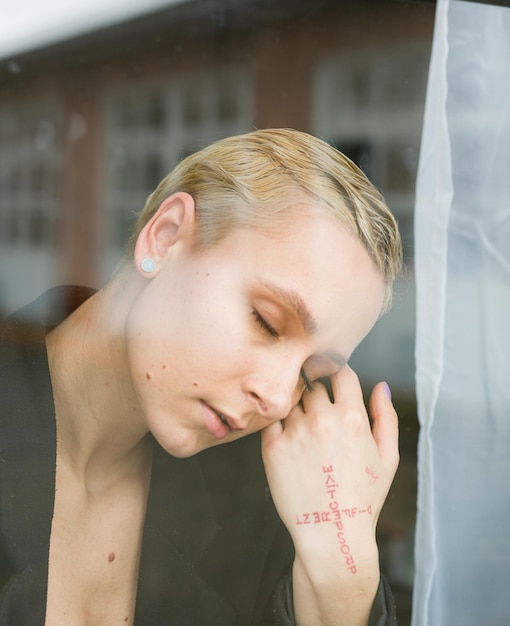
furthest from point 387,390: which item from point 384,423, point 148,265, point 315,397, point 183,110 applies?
point 183,110

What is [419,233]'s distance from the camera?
5.58 feet

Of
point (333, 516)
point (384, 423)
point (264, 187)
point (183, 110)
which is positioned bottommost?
point (333, 516)

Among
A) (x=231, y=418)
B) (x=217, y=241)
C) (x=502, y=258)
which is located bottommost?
(x=231, y=418)

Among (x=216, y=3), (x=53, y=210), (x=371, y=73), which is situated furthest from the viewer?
(x=371, y=73)

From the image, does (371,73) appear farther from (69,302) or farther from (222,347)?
(69,302)

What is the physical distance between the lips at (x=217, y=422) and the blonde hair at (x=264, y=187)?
11.7 inches

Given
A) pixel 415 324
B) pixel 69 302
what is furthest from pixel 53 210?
pixel 415 324

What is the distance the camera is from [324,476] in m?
1.61

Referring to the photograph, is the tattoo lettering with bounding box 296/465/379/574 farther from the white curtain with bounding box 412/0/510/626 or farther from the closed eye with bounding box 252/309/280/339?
the closed eye with bounding box 252/309/280/339

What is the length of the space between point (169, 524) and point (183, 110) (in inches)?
31.2

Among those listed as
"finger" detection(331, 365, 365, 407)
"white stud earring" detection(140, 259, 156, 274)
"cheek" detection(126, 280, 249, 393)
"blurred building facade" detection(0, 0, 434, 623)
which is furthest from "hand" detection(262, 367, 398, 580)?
"white stud earring" detection(140, 259, 156, 274)

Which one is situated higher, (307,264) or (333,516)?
(307,264)

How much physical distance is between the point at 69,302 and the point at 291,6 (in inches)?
29.6

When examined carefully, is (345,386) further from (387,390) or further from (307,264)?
(307,264)
